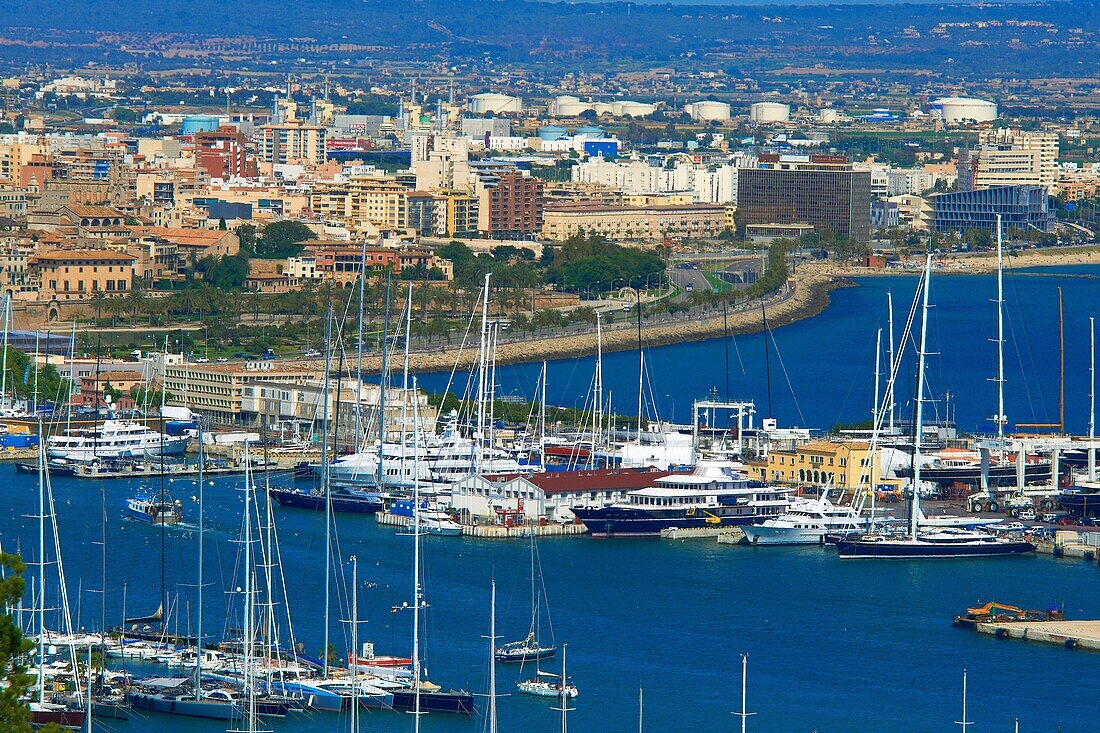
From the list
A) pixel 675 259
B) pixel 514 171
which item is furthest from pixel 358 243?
pixel 514 171

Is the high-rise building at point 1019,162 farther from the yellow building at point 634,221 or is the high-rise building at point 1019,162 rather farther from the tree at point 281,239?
the tree at point 281,239

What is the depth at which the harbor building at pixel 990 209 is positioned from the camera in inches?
1709

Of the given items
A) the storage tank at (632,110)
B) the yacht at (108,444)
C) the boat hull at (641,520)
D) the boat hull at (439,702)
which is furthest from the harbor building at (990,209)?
the boat hull at (439,702)

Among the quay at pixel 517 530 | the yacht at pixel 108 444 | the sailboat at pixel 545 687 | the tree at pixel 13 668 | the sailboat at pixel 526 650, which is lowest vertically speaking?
the sailboat at pixel 545 687

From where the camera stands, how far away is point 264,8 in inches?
5354

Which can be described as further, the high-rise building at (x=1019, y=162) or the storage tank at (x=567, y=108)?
the storage tank at (x=567, y=108)

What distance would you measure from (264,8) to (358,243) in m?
107

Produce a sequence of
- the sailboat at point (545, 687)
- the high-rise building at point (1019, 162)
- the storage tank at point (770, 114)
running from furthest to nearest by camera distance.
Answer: the storage tank at point (770, 114) → the high-rise building at point (1019, 162) → the sailboat at point (545, 687)

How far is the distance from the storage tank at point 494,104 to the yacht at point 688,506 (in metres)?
60.0

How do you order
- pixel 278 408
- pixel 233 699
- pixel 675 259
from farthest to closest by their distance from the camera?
pixel 675 259, pixel 278 408, pixel 233 699

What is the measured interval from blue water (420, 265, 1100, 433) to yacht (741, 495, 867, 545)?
3765 millimetres

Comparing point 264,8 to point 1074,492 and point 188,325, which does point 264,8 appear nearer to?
point 188,325

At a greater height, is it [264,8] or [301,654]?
[264,8]

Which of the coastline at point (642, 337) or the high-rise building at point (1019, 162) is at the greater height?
the high-rise building at point (1019, 162)
